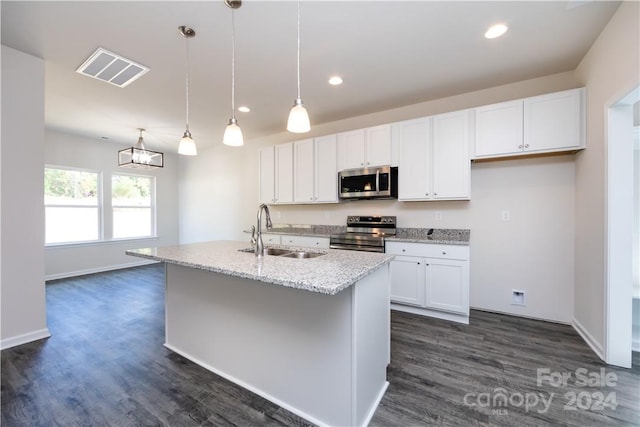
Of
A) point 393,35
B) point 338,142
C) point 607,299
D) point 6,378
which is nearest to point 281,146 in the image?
point 338,142

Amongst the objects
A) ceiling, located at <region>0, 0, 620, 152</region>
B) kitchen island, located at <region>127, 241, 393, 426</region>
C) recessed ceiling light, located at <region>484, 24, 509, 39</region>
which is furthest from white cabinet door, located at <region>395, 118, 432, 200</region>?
kitchen island, located at <region>127, 241, 393, 426</region>

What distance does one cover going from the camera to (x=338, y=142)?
3928 millimetres

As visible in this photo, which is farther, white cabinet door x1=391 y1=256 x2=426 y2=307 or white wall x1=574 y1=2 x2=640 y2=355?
white cabinet door x1=391 y1=256 x2=426 y2=307

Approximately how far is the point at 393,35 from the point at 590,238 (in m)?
2.56

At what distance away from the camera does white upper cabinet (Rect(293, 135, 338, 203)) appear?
3.99 metres

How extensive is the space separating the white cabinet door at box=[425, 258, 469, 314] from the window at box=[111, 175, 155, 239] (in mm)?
6323

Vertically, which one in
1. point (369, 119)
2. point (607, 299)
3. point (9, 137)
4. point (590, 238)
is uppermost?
point (369, 119)

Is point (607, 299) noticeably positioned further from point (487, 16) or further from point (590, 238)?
point (487, 16)

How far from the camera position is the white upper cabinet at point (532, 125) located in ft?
8.37

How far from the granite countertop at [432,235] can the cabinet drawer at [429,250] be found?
5cm

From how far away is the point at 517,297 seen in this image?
3.05 meters

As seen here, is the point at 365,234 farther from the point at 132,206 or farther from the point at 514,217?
the point at 132,206

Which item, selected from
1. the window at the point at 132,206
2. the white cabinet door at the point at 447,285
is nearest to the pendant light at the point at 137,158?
the window at the point at 132,206

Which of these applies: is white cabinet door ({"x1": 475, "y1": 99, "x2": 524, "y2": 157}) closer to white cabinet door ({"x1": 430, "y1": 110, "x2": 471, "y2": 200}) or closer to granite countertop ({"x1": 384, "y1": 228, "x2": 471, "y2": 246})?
white cabinet door ({"x1": 430, "y1": 110, "x2": 471, "y2": 200})
